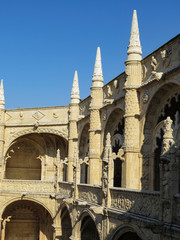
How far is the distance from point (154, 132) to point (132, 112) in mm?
1284

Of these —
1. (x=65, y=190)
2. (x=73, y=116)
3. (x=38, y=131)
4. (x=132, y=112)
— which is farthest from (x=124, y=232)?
(x=38, y=131)

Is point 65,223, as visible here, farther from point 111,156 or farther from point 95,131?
point 111,156

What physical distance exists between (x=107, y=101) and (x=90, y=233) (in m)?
6.42

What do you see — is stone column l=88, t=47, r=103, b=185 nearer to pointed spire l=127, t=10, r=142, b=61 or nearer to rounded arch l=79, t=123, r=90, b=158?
rounded arch l=79, t=123, r=90, b=158

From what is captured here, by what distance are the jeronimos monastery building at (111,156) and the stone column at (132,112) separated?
4cm

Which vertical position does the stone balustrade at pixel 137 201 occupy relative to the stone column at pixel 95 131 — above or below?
below

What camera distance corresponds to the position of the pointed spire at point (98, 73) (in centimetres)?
2234

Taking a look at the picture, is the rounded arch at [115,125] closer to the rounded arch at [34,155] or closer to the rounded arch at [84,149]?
the rounded arch at [84,149]

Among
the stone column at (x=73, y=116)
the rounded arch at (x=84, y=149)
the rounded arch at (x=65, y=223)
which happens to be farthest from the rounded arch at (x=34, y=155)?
the rounded arch at (x=65, y=223)

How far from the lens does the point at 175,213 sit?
391 inches

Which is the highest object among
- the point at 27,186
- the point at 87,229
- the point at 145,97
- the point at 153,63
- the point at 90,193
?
the point at 153,63

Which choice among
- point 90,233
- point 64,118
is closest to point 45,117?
point 64,118

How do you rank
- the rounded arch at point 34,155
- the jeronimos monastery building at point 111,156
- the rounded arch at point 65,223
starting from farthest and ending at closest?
the rounded arch at point 34,155 < the rounded arch at point 65,223 < the jeronimos monastery building at point 111,156

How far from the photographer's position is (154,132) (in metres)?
16.8
